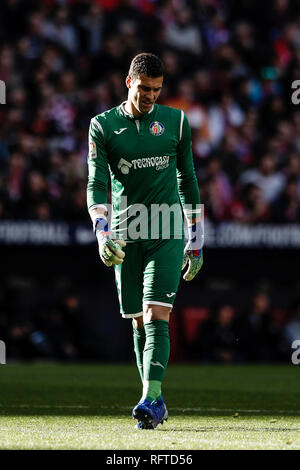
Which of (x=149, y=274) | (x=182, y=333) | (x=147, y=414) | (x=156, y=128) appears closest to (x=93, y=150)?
(x=156, y=128)

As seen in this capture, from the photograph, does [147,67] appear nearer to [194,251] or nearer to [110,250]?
[110,250]

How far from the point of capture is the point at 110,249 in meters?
6.37

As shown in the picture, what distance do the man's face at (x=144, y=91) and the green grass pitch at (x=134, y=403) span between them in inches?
78.5

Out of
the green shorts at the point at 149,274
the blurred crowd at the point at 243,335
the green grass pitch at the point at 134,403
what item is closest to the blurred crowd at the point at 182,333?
the blurred crowd at the point at 243,335

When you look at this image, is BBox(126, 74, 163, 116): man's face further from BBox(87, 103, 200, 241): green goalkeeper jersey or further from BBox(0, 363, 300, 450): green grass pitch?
BBox(0, 363, 300, 450): green grass pitch

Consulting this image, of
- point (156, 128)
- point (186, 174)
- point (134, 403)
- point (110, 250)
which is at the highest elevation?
point (156, 128)

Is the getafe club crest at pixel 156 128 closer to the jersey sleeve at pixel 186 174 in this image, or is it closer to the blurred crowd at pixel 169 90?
the jersey sleeve at pixel 186 174

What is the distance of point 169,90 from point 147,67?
11.1 meters

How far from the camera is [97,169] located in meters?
6.70

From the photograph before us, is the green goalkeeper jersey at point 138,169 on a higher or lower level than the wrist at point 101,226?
higher

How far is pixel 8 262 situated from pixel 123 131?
30.6 ft

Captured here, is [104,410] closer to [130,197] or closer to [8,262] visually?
[130,197]

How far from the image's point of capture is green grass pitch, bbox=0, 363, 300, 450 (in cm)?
554

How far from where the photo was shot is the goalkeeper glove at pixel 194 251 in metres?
7.07
